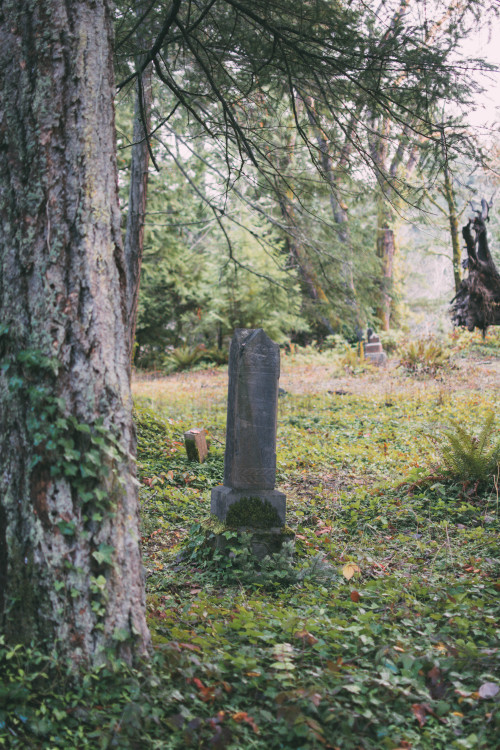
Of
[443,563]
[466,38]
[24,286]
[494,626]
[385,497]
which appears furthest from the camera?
[385,497]

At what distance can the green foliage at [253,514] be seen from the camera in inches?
174

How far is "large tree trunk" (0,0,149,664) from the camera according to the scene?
2367mm

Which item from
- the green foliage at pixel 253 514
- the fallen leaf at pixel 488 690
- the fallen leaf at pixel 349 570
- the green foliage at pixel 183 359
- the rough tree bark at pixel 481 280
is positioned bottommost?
the fallen leaf at pixel 349 570

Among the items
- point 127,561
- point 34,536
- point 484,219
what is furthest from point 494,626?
point 484,219

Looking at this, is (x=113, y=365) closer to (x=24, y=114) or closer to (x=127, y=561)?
(x=127, y=561)

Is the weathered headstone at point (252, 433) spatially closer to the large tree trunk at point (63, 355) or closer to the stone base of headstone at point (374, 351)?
the large tree trunk at point (63, 355)

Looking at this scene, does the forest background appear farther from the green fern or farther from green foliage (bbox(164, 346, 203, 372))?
the green fern

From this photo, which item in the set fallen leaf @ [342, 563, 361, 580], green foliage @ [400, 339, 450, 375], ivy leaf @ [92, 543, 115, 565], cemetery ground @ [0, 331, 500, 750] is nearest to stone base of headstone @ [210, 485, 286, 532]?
cemetery ground @ [0, 331, 500, 750]

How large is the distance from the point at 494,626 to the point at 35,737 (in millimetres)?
2322

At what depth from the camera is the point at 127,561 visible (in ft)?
8.26

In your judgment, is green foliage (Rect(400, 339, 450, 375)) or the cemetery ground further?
green foliage (Rect(400, 339, 450, 375))

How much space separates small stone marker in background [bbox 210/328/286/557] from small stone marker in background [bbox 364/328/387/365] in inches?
426

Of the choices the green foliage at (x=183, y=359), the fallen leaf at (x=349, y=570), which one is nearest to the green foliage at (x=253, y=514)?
the fallen leaf at (x=349, y=570)

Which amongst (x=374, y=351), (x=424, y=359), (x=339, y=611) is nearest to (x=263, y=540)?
(x=339, y=611)
